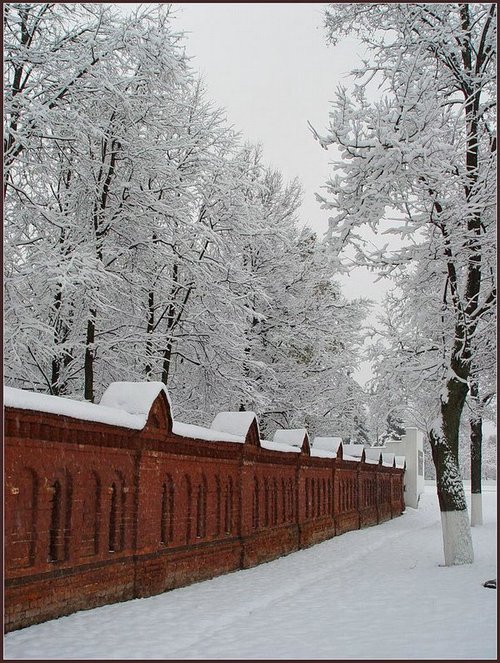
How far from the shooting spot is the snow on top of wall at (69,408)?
7052 mm

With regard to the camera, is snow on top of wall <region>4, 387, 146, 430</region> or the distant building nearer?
snow on top of wall <region>4, 387, 146, 430</region>

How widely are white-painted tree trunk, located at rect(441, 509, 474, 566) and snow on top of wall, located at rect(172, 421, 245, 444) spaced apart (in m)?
3.73

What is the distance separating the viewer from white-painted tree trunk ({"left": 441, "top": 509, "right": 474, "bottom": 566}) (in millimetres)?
13031

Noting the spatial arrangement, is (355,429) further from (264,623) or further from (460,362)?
(264,623)

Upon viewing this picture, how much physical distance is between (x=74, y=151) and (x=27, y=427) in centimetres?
806

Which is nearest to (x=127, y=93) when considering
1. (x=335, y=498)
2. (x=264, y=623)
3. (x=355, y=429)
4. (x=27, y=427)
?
(x=27, y=427)

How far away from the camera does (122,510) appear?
30.3 feet

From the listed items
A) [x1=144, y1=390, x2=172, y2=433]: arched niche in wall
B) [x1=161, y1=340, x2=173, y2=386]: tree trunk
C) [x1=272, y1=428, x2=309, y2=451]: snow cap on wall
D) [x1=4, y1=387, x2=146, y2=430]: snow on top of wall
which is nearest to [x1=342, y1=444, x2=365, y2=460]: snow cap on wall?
[x1=272, y1=428, x2=309, y2=451]: snow cap on wall

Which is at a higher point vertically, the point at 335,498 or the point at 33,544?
the point at 33,544

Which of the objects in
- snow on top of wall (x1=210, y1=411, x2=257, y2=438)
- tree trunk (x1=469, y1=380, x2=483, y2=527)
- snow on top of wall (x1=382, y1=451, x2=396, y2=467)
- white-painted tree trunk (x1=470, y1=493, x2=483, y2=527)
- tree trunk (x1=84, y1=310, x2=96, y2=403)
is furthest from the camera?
snow on top of wall (x1=382, y1=451, x2=396, y2=467)

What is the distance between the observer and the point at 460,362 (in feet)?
43.1

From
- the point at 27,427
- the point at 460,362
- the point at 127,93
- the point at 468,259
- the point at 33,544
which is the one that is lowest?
the point at 33,544

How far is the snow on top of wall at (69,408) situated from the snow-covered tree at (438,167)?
15.9 ft

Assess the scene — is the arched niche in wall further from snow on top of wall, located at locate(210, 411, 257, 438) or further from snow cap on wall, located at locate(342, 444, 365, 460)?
snow cap on wall, located at locate(342, 444, 365, 460)
